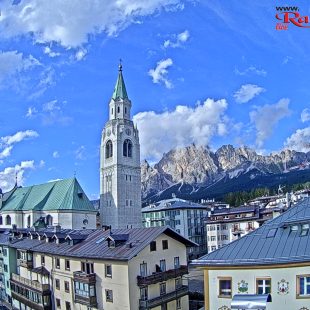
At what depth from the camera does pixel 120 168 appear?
11294cm

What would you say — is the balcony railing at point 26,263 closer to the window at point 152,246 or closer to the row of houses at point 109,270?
the row of houses at point 109,270

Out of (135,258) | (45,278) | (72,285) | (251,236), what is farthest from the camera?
(45,278)

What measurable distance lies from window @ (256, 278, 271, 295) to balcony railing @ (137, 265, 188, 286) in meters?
14.2

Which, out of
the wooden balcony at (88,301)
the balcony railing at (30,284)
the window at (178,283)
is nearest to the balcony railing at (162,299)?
the window at (178,283)

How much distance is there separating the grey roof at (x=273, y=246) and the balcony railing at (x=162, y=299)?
1242 cm

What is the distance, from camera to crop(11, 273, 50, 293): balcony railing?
4742 cm

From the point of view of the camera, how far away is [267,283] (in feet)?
78.4

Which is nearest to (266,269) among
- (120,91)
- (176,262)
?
(176,262)

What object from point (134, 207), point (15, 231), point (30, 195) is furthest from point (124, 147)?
point (15, 231)

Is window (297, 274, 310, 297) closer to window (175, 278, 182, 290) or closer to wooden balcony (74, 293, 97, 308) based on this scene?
window (175, 278, 182, 290)

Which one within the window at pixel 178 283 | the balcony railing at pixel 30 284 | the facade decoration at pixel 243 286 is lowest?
the balcony railing at pixel 30 284

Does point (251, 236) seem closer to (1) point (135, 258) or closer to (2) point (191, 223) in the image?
(1) point (135, 258)

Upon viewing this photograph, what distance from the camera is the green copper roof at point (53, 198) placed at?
315ft

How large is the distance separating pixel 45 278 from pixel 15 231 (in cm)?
1993
